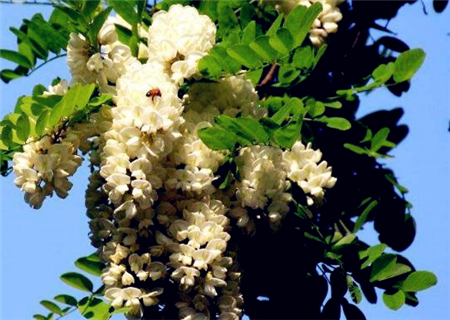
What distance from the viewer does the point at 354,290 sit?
2.05 metres

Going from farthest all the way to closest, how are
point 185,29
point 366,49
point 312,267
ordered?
point 366,49 < point 312,267 < point 185,29

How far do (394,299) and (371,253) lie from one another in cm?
10

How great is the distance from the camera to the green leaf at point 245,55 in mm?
1933

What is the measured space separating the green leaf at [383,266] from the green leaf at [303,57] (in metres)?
0.43

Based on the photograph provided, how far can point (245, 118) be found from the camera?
1880mm

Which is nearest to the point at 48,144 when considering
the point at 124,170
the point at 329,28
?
the point at 124,170

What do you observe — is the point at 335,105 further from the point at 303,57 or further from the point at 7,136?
the point at 7,136

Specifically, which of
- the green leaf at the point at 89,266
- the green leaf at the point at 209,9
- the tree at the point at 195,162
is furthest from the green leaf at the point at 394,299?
the green leaf at the point at 209,9

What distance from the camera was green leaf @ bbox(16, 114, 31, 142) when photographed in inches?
74.4

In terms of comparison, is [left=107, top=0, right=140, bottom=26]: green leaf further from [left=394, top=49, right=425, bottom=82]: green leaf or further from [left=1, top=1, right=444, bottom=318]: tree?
[left=394, top=49, right=425, bottom=82]: green leaf

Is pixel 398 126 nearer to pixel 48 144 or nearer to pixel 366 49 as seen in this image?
pixel 366 49

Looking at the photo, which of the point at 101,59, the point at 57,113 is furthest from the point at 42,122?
the point at 101,59

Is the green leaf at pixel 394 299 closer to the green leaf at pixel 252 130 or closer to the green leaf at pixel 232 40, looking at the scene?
the green leaf at pixel 252 130

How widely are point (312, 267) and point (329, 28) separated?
553 millimetres
